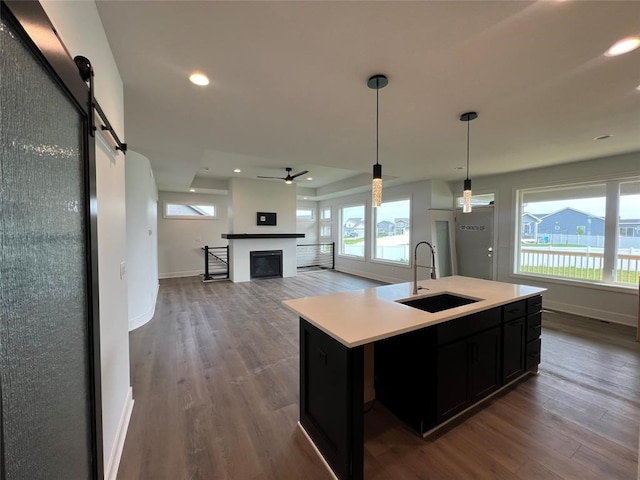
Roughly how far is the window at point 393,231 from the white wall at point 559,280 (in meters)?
1.71

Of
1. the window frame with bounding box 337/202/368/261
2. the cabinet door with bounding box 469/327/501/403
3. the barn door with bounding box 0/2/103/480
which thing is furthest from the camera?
the window frame with bounding box 337/202/368/261

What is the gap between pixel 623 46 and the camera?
163cm

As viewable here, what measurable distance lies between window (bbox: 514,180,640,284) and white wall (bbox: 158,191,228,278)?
780cm

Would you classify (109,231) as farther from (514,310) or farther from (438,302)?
(514,310)

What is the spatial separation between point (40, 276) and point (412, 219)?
21.2 feet

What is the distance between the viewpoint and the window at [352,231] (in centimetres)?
837

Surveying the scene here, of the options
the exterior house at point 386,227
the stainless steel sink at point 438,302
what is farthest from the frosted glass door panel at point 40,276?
the exterior house at point 386,227

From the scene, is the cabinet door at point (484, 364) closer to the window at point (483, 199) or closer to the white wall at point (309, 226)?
the window at point (483, 199)

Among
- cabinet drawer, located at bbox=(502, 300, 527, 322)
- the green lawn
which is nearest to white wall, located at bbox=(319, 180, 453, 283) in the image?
the green lawn

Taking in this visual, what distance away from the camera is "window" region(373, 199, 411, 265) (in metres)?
6.80

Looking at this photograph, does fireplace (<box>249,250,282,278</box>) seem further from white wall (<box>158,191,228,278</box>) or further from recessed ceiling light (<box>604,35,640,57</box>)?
recessed ceiling light (<box>604,35,640,57</box>)

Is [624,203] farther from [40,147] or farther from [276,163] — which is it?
[40,147]

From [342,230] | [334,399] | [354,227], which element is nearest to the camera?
[334,399]

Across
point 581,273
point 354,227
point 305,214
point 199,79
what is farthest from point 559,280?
point 305,214
